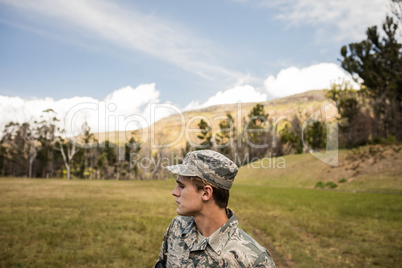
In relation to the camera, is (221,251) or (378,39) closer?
(221,251)

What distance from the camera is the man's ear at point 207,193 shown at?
2.10 meters

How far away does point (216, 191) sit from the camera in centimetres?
213

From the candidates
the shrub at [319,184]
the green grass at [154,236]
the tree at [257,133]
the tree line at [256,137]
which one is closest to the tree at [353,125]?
the tree line at [256,137]

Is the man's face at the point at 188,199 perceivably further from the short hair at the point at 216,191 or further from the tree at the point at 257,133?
the tree at the point at 257,133

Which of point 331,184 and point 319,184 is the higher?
point 331,184

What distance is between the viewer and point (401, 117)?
1746 inches

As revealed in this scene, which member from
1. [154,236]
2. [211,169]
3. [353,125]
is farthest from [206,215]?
[353,125]

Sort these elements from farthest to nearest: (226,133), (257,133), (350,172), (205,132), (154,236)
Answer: (226,133) → (257,133) → (205,132) → (350,172) → (154,236)

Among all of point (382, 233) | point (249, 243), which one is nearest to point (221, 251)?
point (249, 243)

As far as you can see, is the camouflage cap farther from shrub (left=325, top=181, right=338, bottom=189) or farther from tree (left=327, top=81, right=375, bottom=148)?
tree (left=327, top=81, right=375, bottom=148)

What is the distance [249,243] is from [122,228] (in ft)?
36.0

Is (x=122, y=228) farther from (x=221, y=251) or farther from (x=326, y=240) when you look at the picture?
(x=221, y=251)

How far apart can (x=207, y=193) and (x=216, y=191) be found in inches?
2.3

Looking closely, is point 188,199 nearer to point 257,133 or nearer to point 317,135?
point 317,135
